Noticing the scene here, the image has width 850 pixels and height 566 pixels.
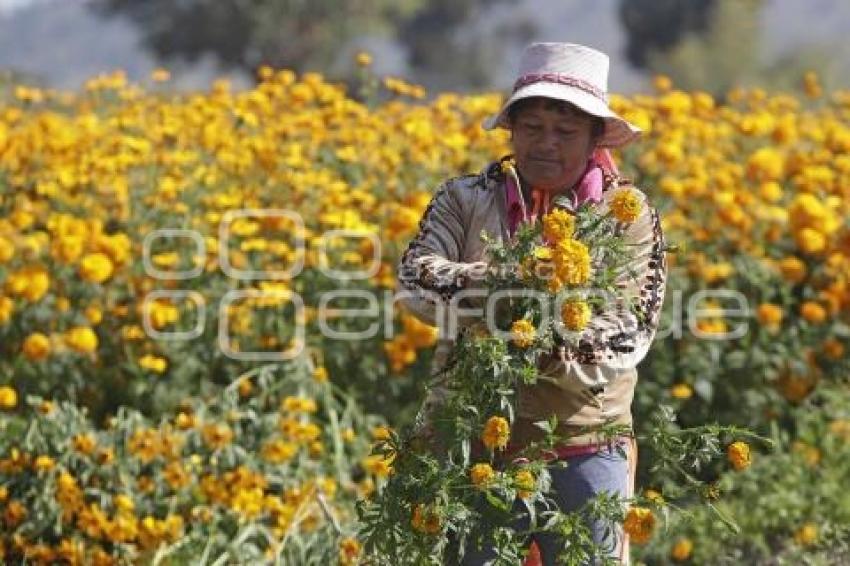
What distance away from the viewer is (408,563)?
2711 millimetres

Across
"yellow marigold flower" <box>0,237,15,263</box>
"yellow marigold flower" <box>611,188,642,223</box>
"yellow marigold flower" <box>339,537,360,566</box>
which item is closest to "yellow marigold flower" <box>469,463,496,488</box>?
"yellow marigold flower" <box>611,188,642,223</box>

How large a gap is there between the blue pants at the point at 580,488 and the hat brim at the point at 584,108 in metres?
0.52

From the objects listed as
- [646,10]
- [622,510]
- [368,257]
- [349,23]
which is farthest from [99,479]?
[646,10]

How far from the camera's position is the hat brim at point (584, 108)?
272 cm

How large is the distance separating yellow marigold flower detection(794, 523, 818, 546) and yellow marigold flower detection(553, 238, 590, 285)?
253 centimetres

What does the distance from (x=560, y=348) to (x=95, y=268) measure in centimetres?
267

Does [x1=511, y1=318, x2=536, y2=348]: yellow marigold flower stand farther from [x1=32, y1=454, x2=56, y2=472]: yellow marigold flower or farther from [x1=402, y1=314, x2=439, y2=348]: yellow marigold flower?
[x1=402, y1=314, x2=439, y2=348]: yellow marigold flower

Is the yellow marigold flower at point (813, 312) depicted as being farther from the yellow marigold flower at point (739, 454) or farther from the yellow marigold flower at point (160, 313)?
the yellow marigold flower at point (739, 454)

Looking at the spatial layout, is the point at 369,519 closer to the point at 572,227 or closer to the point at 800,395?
the point at 572,227

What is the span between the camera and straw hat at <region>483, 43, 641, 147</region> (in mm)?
2736

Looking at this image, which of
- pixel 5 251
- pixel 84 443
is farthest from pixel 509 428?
pixel 5 251

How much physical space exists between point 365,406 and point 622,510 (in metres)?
2.72

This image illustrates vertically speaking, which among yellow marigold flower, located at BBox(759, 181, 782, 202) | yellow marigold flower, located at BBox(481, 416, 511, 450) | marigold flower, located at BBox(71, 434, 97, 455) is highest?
yellow marigold flower, located at BBox(759, 181, 782, 202)

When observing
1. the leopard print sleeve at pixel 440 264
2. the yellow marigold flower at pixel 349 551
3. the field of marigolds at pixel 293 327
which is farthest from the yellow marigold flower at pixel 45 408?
the leopard print sleeve at pixel 440 264
